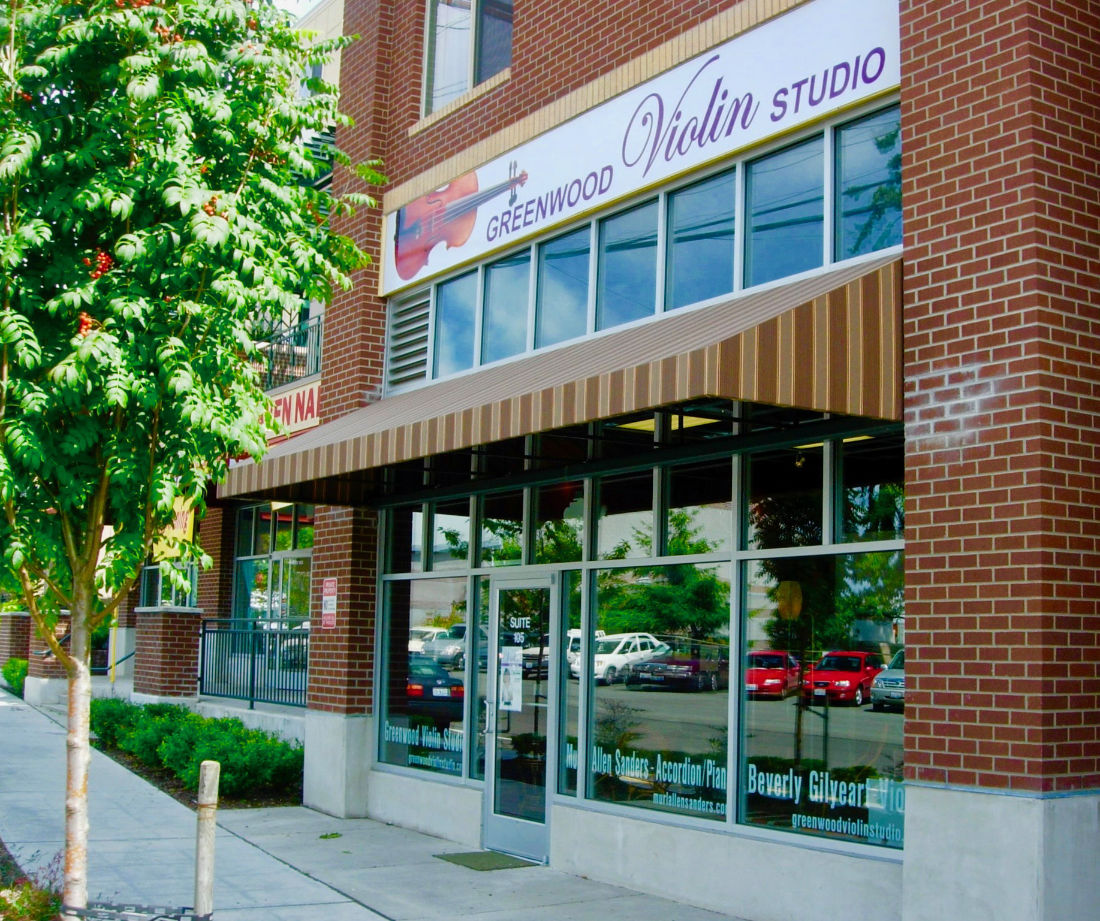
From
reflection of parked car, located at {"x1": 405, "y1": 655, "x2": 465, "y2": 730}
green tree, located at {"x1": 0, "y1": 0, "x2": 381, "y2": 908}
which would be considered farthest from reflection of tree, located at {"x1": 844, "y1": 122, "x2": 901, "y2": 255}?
reflection of parked car, located at {"x1": 405, "y1": 655, "x2": 465, "y2": 730}

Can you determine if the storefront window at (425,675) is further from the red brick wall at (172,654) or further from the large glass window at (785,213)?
the red brick wall at (172,654)

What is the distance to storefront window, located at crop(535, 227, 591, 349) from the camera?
10.5 meters

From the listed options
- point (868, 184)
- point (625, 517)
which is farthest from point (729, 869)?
point (868, 184)

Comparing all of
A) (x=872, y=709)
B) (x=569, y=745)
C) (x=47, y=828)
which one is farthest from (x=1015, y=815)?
(x=47, y=828)

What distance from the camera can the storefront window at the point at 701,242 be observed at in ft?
29.9

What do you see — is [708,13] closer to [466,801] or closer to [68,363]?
[68,363]

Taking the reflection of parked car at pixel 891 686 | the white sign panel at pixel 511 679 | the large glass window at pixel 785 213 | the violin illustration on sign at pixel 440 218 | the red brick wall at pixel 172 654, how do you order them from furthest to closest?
the red brick wall at pixel 172 654, the violin illustration on sign at pixel 440 218, the white sign panel at pixel 511 679, the large glass window at pixel 785 213, the reflection of parked car at pixel 891 686

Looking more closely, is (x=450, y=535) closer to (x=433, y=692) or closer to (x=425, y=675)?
(x=425, y=675)

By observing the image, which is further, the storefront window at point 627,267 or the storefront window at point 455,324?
the storefront window at point 455,324

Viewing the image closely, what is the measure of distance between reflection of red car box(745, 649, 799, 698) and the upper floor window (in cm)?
641

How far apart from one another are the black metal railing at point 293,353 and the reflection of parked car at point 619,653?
23.6 ft

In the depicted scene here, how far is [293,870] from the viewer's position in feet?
32.1

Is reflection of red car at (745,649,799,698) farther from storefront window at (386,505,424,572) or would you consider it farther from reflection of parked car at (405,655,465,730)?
storefront window at (386,505,424,572)

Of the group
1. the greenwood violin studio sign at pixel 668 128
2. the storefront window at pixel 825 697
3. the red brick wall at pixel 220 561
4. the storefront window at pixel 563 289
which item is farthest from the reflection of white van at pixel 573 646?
the red brick wall at pixel 220 561
